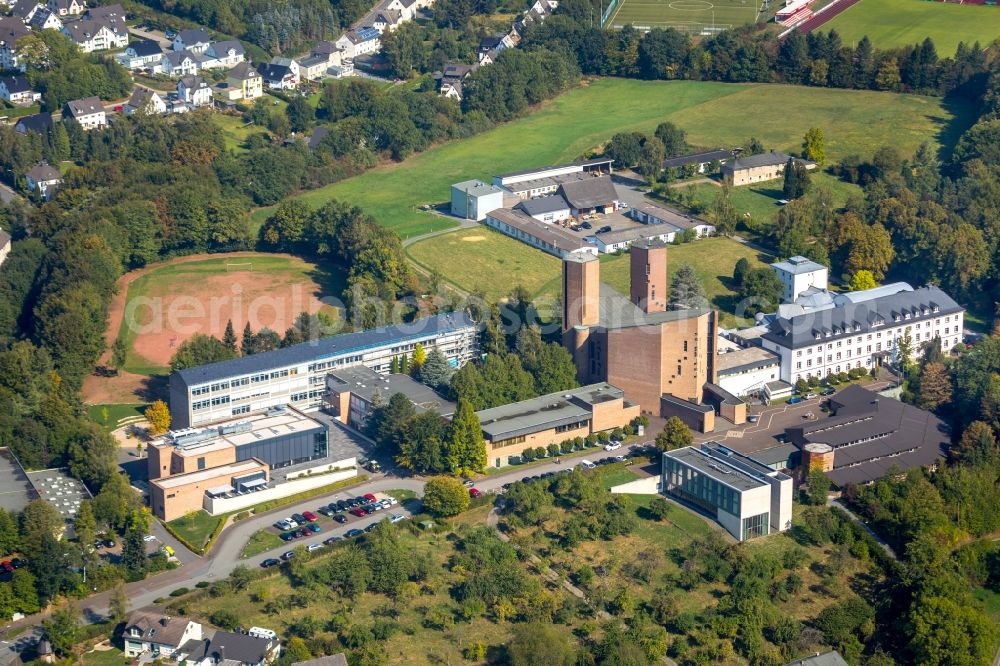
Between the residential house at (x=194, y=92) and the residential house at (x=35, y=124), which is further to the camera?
the residential house at (x=194, y=92)

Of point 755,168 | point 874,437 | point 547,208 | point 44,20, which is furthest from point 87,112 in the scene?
point 874,437

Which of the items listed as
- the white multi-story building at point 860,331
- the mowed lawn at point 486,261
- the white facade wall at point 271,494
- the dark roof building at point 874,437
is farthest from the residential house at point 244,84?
the dark roof building at point 874,437

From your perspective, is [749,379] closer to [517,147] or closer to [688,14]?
[517,147]

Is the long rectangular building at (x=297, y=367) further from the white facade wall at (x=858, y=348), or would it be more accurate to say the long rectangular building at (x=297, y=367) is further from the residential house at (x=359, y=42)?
the residential house at (x=359, y=42)

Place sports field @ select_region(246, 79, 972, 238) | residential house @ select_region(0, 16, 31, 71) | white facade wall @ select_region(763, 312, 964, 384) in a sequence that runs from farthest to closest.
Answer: residential house @ select_region(0, 16, 31, 71), sports field @ select_region(246, 79, 972, 238), white facade wall @ select_region(763, 312, 964, 384)

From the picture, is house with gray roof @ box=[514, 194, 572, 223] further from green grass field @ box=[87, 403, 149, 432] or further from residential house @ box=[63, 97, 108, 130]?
residential house @ box=[63, 97, 108, 130]

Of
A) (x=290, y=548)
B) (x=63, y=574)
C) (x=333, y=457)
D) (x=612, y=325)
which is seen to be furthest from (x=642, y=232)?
(x=63, y=574)

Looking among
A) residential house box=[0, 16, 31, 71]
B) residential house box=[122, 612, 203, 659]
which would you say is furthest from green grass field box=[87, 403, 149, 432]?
residential house box=[0, 16, 31, 71]
